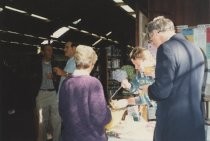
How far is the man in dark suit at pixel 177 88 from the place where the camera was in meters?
2.20

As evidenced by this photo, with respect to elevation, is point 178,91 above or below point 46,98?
above

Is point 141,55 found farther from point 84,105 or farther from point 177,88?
point 177,88

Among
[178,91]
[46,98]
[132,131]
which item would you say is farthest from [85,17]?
[178,91]

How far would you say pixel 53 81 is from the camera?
18.3ft

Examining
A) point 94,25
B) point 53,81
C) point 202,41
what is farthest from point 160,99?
point 94,25

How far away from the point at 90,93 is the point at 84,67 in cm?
18

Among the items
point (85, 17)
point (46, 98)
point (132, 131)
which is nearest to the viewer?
point (132, 131)

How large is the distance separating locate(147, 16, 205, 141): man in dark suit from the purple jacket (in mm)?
396

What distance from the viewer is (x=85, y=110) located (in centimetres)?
253

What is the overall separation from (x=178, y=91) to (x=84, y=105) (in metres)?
0.64

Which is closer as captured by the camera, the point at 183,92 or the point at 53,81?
the point at 183,92

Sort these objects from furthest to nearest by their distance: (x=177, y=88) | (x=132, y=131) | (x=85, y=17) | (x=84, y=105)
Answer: (x=85, y=17), (x=132, y=131), (x=84, y=105), (x=177, y=88)

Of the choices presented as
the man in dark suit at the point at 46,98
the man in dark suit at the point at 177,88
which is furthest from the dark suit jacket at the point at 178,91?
the man in dark suit at the point at 46,98

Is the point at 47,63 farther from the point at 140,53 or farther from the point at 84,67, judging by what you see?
the point at 84,67
